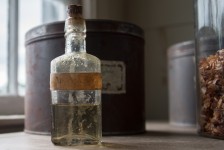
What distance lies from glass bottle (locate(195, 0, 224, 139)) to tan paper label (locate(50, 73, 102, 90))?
0.18 m

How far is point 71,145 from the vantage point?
0.43 m

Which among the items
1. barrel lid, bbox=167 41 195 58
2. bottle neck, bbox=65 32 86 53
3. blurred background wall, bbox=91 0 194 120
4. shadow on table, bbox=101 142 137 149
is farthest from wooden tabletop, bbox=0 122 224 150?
blurred background wall, bbox=91 0 194 120

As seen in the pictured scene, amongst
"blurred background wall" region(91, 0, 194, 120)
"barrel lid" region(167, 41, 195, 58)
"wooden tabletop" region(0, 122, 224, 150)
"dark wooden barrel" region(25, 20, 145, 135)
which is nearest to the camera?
"wooden tabletop" region(0, 122, 224, 150)

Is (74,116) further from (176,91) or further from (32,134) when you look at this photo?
(176,91)

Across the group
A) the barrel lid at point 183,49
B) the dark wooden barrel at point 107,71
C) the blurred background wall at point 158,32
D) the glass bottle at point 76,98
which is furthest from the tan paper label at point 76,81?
the blurred background wall at point 158,32

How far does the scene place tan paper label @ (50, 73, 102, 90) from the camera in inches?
16.9

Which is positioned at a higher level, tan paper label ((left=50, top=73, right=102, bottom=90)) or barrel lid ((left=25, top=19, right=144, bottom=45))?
barrel lid ((left=25, top=19, right=144, bottom=45))

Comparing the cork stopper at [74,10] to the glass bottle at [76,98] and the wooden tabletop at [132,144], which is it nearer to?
the glass bottle at [76,98]

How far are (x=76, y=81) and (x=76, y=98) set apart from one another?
2cm

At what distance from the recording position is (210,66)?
508 millimetres

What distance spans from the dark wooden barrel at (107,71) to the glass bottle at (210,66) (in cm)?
10

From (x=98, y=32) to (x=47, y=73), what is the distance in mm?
105

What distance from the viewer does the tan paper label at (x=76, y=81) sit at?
0.43 meters

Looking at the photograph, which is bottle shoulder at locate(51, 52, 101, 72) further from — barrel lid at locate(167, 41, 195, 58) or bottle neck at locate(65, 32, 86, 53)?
barrel lid at locate(167, 41, 195, 58)
